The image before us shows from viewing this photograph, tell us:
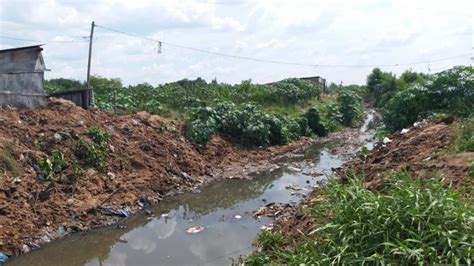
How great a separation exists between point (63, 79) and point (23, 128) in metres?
22.1

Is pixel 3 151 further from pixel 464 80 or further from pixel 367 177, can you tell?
pixel 464 80

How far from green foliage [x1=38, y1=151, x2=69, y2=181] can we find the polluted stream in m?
1.65

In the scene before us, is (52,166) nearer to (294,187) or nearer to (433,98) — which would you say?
(294,187)

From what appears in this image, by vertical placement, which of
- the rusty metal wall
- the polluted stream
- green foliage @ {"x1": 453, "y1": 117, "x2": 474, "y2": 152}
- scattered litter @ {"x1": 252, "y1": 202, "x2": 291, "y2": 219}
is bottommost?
the polluted stream

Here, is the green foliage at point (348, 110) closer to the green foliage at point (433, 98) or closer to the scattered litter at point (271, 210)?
the green foliage at point (433, 98)

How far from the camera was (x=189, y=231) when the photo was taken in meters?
8.58

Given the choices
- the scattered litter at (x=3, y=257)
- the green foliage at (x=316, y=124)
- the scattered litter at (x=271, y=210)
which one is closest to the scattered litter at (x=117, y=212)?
the scattered litter at (x=3, y=257)

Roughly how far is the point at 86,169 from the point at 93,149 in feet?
2.21

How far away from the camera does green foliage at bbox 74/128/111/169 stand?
34.6 ft

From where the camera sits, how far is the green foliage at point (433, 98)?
14.0 metres

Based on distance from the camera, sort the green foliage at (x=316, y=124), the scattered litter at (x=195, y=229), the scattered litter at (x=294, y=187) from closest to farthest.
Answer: the scattered litter at (x=195, y=229) < the scattered litter at (x=294, y=187) < the green foliage at (x=316, y=124)

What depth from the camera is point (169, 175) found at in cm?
1182

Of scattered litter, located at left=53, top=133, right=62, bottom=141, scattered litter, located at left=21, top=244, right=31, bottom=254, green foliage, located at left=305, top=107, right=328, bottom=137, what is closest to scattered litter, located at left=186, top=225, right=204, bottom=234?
scattered litter, located at left=21, top=244, right=31, bottom=254

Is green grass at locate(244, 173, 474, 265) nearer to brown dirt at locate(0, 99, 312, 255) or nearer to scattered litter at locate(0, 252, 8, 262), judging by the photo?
scattered litter at locate(0, 252, 8, 262)
